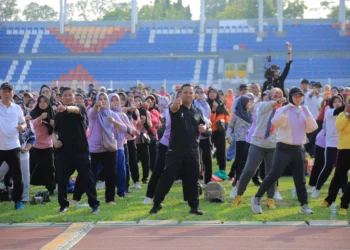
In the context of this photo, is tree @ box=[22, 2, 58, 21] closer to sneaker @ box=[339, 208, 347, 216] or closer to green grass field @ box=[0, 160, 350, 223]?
green grass field @ box=[0, 160, 350, 223]

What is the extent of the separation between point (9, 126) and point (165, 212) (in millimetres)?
2836

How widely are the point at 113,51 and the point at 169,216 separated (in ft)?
154

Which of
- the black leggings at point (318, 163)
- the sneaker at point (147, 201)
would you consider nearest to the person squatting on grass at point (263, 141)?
the sneaker at point (147, 201)

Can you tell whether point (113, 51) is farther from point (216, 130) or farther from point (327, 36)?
point (216, 130)

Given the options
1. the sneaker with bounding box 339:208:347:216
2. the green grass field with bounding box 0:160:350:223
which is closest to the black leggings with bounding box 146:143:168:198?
the green grass field with bounding box 0:160:350:223

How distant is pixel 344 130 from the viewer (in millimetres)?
11492

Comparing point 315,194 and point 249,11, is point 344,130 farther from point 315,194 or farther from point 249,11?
point 249,11

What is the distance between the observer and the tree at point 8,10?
10264 centimetres

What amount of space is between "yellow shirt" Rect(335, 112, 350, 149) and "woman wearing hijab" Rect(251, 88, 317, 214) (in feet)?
1.68

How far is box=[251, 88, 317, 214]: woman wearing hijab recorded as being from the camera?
36.6ft

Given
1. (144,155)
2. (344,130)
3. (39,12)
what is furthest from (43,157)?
(39,12)

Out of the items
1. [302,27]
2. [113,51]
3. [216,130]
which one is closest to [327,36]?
[302,27]

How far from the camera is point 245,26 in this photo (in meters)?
60.6

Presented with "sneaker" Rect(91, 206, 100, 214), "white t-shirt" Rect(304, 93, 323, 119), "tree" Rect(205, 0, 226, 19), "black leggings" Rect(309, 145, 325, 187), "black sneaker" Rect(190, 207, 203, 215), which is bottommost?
"sneaker" Rect(91, 206, 100, 214)
